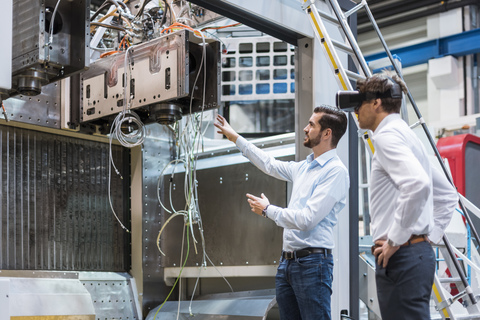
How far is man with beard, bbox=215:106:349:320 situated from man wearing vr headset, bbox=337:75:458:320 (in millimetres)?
680

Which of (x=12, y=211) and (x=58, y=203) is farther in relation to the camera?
(x=58, y=203)

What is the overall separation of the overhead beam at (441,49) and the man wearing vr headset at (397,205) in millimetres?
7102

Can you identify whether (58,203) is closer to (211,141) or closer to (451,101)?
(211,141)

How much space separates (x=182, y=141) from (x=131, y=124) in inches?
31.0

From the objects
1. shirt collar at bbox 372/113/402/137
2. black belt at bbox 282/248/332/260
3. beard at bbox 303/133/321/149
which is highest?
shirt collar at bbox 372/113/402/137

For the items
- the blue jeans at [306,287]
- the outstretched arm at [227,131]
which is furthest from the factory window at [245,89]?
the blue jeans at [306,287]

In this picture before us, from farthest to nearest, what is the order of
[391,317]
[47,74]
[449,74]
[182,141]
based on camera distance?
[449,74], [182,141], [47,74], [391,317]

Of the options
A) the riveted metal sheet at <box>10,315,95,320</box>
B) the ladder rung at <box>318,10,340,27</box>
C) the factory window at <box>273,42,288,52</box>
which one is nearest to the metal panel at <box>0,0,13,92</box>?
the riveted metal sheet at <box>10,315,95,320</box>

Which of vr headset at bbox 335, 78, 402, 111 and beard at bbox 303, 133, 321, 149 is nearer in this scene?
vr headset at bbox 335, 78, 402, 111

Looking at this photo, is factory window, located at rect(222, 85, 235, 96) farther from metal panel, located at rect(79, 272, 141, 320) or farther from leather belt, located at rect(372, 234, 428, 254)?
leather belt, located at rect(372, 234, 428, 254)

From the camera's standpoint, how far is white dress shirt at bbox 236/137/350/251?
2984mm

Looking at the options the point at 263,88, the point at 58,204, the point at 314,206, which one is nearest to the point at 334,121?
the point at 314,206

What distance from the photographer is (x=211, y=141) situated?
5227mm

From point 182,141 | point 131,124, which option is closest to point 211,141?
point 182,141
